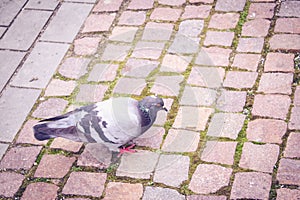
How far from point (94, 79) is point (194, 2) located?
5.49 ft

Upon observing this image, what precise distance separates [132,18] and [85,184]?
7.77ft

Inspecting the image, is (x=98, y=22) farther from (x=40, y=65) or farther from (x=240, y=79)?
→ (x=240, y=79)

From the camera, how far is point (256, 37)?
5.64 m

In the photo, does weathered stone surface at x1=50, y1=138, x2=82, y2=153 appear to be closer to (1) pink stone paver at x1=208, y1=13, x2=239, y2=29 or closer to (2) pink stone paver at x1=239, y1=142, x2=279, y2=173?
(2) pink stone paver at x1=239, y1=142, x2=279, y2=173

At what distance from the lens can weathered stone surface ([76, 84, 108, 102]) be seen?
17.1 feet

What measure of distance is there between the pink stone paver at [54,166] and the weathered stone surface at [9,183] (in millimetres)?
165

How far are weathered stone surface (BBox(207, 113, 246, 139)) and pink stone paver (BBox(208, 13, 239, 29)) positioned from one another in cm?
135

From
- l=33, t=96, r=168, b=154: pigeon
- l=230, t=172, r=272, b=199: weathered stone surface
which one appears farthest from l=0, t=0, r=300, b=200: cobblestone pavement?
l=33, t=96, r=168, b=154: pigeon

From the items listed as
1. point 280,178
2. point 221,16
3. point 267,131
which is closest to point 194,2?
point 221,16

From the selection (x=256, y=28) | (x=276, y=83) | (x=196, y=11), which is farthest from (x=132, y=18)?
(x=276, y=83)

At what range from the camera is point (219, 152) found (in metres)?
4.59

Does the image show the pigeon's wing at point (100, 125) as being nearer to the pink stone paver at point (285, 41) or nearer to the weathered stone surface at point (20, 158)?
the weathered stone surface at point (20, 158)

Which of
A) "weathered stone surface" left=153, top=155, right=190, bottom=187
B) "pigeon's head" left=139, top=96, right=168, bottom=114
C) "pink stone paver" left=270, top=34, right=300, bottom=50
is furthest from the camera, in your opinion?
"pink stone paver" left=270, top=34, right=300, bottom=50

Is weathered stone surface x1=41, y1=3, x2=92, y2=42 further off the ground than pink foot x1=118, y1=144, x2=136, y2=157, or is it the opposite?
weathered stone surface x1=41, y1=3, x2=92, y2=42
